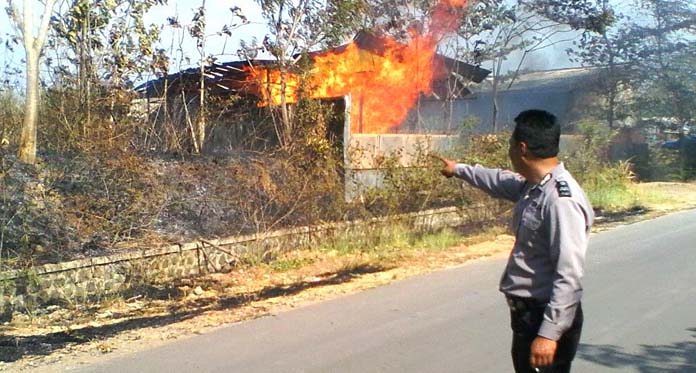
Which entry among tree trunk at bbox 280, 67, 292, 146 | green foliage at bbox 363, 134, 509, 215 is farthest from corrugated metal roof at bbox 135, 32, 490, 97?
green foliage at bbox 363, 134, 509, 215

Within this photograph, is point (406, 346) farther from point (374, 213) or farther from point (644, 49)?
point (644, 49)

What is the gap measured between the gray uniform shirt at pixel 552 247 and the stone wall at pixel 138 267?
5.95 meters

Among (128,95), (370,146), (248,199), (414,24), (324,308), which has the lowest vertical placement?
(324,308)

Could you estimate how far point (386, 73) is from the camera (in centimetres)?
1730

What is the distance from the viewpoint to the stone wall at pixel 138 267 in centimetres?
732

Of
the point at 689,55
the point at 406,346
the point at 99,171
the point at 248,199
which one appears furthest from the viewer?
the point at 689,55

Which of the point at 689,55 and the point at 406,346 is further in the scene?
the point at 689,55

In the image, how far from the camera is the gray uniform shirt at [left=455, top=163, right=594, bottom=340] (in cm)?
284

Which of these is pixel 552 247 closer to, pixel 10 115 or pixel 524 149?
pixel 524 149

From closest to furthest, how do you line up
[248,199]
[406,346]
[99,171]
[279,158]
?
[406,346] < [99,171] < [248,199] < [279,158]

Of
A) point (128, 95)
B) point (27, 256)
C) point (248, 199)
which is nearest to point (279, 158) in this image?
point (248, 199)

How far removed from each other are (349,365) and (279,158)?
6.50 metres

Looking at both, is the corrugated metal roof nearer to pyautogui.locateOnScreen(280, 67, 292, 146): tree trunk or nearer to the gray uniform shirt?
pyautogui.locateOnScreen(280, 67, 292, 146): tree trunk

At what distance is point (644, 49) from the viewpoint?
25.9 metres
